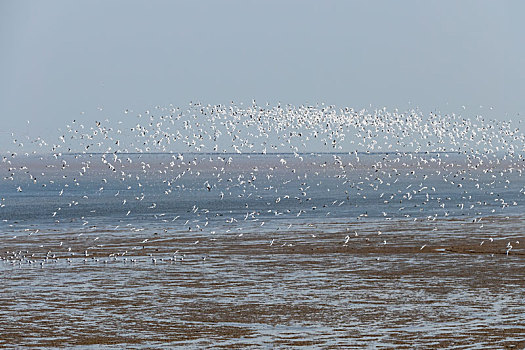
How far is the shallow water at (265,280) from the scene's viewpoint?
22859 millimetres

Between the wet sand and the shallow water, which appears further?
the shallow water

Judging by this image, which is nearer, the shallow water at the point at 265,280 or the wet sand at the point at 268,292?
the wet sand at the point at 268,292

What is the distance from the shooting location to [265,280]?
31094 mm

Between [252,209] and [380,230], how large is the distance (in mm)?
17901

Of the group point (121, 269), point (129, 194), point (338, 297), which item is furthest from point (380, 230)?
point (129, 194)

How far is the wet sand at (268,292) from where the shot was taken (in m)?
22.5

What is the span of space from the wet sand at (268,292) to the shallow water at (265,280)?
0.15 ft

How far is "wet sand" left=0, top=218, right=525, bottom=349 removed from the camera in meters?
22.5

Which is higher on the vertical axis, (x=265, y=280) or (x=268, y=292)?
(x=265, y=280)

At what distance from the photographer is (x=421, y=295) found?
2794 centimetres

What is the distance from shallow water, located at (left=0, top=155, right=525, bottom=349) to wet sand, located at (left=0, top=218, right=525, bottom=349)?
47mm

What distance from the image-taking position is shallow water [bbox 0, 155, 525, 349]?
2286cm

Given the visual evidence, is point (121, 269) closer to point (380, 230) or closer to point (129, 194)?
point (380, 230)

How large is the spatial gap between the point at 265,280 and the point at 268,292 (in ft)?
7.85
